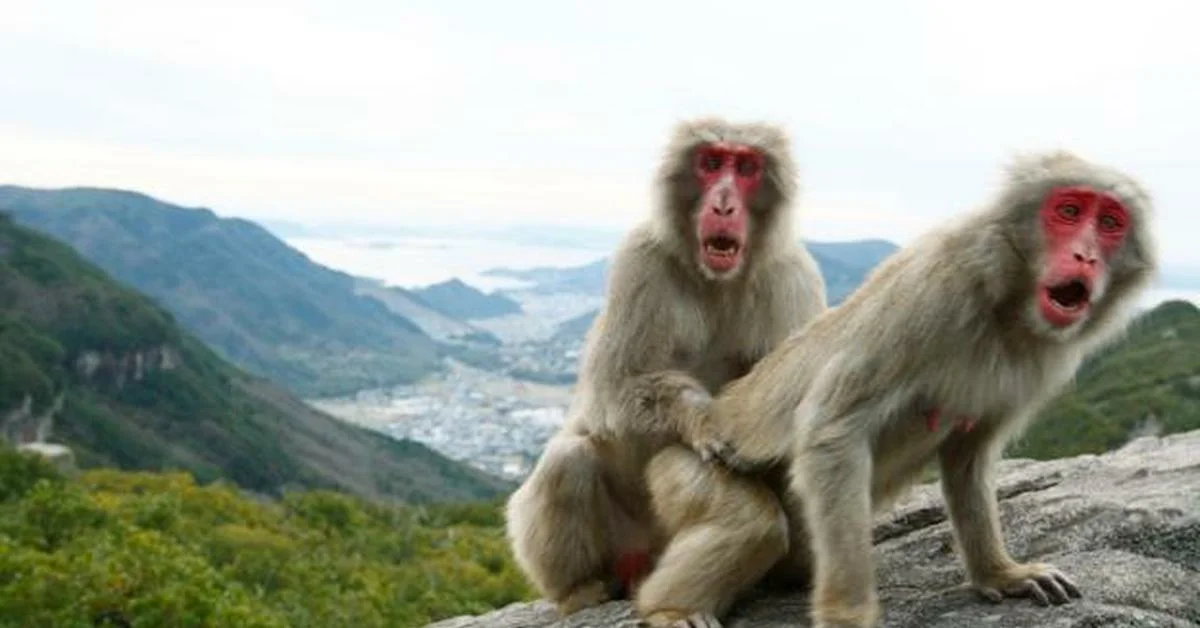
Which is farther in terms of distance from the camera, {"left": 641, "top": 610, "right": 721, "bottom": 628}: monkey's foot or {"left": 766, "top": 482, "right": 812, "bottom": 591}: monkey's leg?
{"left": 766, "top": 482, "right": 812, "bottom": 591}: monkey's leg

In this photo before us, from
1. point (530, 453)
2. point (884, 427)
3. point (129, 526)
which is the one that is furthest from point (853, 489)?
point (530, 453)

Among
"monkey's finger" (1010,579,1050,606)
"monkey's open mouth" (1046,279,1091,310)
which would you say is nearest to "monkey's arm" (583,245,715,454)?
"monkey's finger" (1010,579,1050,606)

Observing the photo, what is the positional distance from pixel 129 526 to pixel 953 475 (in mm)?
38570

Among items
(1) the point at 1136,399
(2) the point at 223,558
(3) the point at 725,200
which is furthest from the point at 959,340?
(1) the point at 1136,399

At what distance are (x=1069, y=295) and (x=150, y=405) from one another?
15936cm

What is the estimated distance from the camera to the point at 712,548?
641 cm

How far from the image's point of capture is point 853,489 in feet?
19.3

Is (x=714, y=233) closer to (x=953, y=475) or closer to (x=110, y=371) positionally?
(x=953, y=475)

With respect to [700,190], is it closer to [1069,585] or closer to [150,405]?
[1069,585]

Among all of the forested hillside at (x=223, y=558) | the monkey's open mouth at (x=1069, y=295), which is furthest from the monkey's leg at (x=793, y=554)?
the forested hillside at (x=223, y=558)

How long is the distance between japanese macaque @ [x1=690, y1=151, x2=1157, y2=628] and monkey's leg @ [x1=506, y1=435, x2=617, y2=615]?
3.37 feet

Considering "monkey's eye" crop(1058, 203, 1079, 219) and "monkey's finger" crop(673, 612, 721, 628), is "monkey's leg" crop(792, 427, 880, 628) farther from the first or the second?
"monkey's eye" crop(1058, 203, 1079, 219)

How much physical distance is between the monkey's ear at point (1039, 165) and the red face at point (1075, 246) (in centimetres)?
14

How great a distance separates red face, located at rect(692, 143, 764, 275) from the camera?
273 inches
